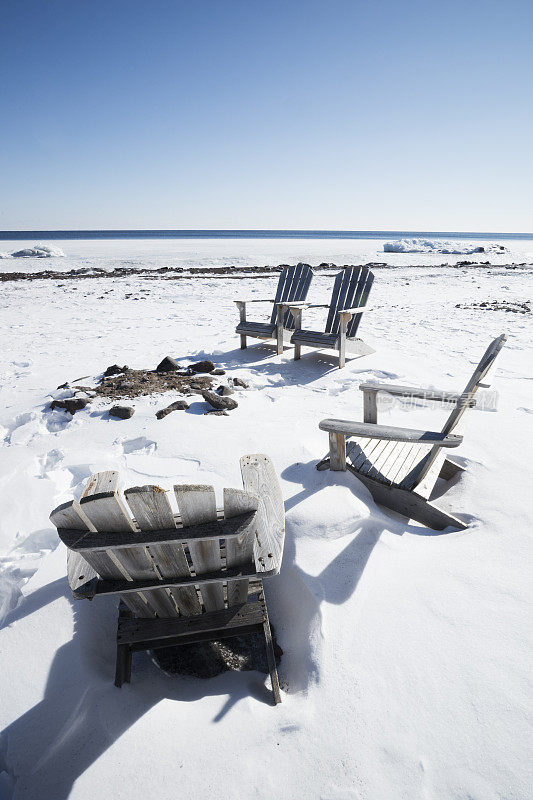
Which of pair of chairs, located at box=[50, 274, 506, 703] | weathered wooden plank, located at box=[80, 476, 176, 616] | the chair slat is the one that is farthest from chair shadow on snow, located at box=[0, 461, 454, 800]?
the chair slat

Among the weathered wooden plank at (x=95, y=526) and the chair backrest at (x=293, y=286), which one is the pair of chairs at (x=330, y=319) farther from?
the weathered wooden plank at (x=95, y=526)

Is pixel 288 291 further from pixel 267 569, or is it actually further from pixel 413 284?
pixel 413 284

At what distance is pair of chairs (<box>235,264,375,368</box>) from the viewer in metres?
5.42

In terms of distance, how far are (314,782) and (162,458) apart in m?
2.20

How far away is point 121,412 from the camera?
386 centimetres

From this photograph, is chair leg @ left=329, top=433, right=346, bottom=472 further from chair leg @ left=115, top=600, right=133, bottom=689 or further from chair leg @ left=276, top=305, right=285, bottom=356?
chair leg @ left=276, top=305, right=285, bottom=356

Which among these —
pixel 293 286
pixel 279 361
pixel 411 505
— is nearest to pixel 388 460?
pixel 411 505

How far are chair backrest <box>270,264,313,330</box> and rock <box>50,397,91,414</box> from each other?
312 centimetres

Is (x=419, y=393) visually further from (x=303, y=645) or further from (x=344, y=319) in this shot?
(x=344, y=319)

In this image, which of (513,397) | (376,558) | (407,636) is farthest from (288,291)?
(407,636)

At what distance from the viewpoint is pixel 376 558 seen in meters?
2.07

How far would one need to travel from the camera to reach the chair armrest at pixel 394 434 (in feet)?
6.94

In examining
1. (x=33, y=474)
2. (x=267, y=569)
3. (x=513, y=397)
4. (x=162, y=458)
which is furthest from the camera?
(x=513, y=397)

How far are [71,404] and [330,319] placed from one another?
3626mm
